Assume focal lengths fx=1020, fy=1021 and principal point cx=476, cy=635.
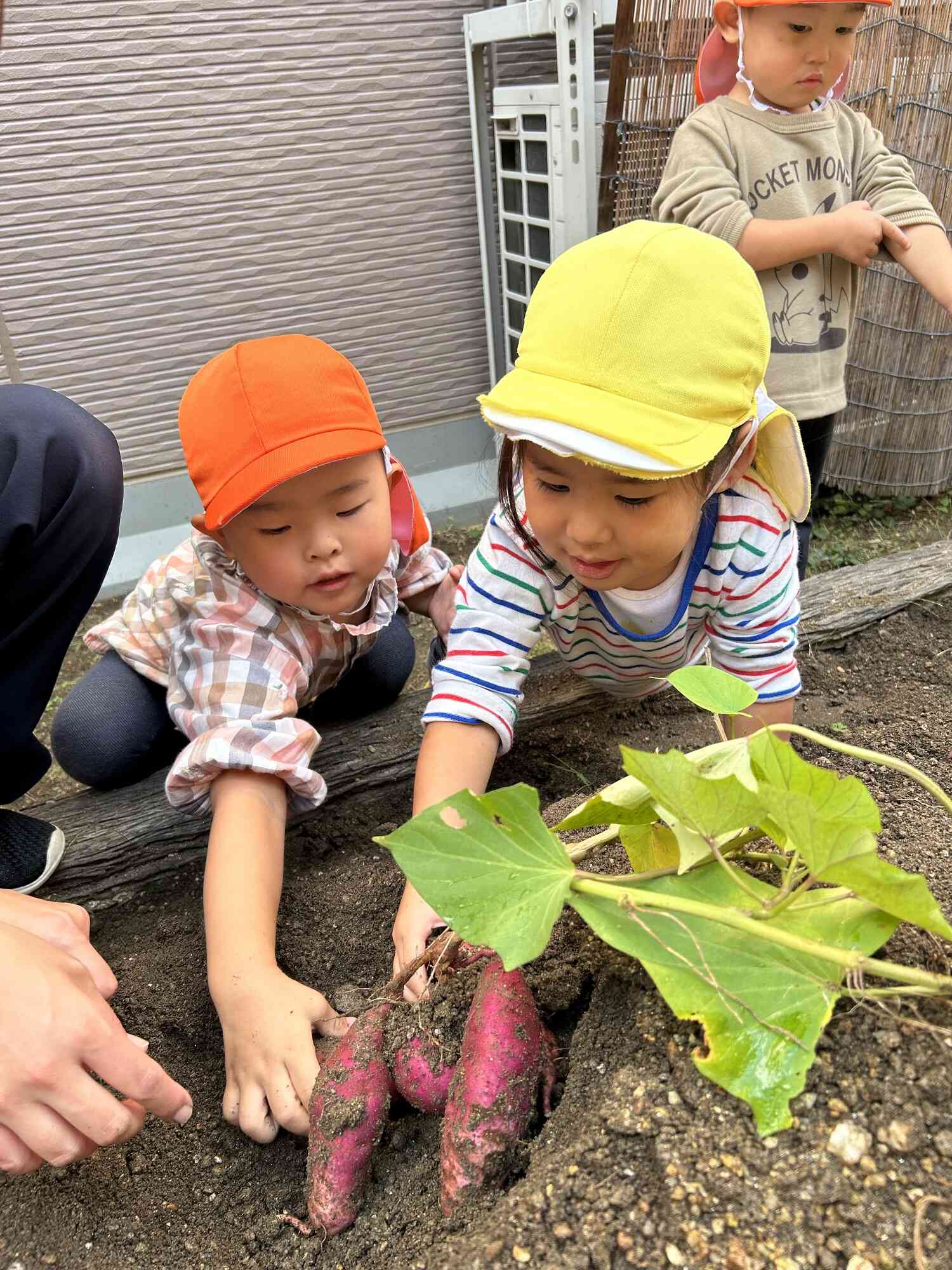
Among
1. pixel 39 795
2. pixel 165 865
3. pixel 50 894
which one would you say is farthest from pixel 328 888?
pixel 39 795

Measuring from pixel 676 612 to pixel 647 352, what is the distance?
1.76ft

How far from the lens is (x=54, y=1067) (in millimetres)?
902

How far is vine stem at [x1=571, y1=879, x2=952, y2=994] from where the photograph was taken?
0.81 meters

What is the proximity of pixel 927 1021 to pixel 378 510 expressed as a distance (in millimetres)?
1021

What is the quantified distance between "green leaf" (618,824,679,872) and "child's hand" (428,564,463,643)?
3.29ft

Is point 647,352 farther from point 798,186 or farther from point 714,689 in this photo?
point 798,186

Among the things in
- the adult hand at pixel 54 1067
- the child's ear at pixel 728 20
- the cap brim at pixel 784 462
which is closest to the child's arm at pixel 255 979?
the adult hand at pixel 54 1067

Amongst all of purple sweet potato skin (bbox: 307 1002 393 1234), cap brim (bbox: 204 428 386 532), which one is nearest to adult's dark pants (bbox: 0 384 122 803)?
cap brim (bbox: 204 428 386 532)

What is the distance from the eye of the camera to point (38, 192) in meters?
2.87

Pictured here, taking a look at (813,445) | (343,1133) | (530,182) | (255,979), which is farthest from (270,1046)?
(530,182)

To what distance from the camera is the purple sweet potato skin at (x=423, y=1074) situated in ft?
3.37

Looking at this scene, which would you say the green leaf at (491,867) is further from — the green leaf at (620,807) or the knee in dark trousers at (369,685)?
the knee in dark trousers at (369,685)

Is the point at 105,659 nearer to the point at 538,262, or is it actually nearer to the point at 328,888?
the point at 328,888

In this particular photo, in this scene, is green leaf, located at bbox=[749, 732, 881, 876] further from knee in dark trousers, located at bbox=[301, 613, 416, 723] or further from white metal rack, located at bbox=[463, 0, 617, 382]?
white metal rack, located at bbox=[463, 0, 617, 382]
